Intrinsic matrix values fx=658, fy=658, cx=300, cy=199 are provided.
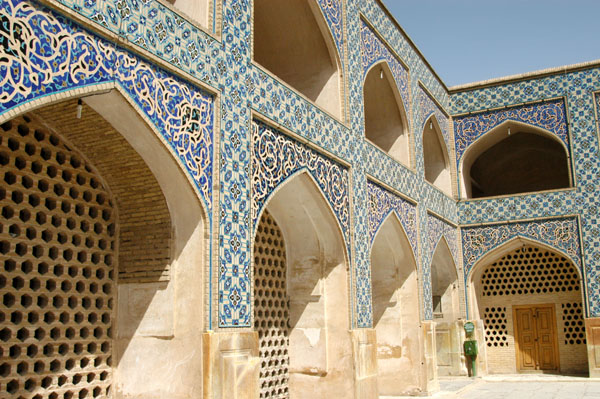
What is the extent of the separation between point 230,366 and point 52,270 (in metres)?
1.45

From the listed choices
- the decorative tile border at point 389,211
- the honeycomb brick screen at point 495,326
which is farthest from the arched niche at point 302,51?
the honeycomb brick screen at point 495,326

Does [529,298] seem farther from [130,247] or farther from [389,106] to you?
[130,247]

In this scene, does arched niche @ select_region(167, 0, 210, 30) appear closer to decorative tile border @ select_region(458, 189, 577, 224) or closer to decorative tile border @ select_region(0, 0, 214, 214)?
decorative tile border @ select_region(0, 0, 214, 214)

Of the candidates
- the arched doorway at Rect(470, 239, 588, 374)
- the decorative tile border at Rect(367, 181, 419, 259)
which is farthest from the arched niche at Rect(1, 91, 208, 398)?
the arched doorway at Rect(470, 239, 588, 374)

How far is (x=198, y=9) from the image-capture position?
531 cm

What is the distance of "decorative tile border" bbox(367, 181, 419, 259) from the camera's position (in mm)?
8219

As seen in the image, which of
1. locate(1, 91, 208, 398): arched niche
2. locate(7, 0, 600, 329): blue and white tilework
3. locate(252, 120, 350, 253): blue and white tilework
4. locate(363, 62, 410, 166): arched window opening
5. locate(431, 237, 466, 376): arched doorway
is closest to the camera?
locate(7, 0, 600, 329): blue and white tilework

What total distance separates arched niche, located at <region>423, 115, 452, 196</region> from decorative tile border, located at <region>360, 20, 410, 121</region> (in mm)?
2434

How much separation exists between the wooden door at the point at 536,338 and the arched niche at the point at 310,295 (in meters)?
6.63

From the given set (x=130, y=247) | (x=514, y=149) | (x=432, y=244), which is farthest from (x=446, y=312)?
(x=130, y=247)

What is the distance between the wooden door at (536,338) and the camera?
12266 mm

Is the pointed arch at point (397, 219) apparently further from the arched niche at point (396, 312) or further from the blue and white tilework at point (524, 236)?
the blue and white tilework at point (524, 236)

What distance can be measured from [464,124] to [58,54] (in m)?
10.2

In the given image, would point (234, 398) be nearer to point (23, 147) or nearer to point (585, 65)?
point (23, 147)
